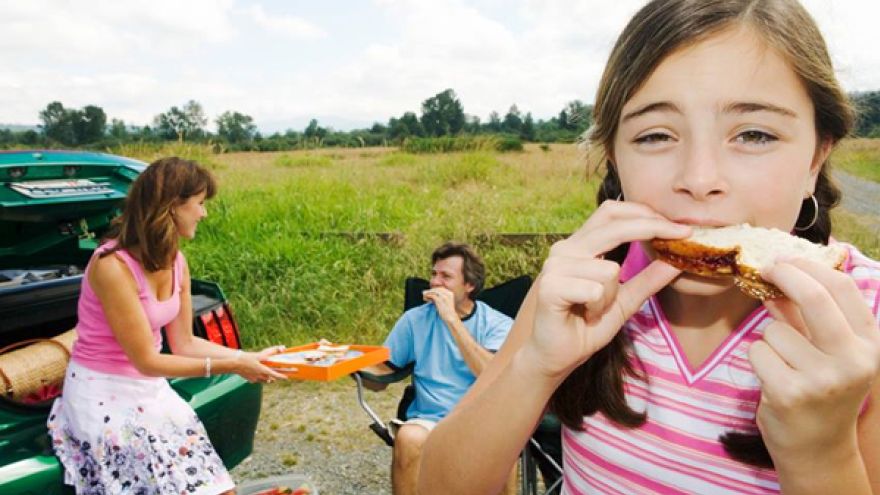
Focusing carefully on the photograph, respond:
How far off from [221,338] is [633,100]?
9.04 ft

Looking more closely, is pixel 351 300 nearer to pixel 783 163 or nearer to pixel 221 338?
pixel 221 338

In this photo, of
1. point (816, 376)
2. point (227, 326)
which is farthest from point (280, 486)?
point (816, 376)

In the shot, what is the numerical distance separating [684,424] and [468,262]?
2.95 meters

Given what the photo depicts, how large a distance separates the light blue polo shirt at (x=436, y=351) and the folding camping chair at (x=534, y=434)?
11 cm

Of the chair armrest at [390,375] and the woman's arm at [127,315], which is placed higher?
the woman's arm at [127,315]

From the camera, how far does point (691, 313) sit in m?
1.21

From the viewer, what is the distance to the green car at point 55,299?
2.36m

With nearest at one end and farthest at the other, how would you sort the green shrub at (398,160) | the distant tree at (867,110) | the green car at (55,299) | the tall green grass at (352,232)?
the distant tree at (867,110) → the green car at (55,299) → the tall green grass at (352,232) → the green shrub at (398,160)

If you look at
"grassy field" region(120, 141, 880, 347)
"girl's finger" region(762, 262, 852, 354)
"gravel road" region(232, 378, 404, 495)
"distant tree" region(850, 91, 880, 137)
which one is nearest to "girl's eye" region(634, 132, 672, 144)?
"girl's finger" region(762, 262, 852, 354)

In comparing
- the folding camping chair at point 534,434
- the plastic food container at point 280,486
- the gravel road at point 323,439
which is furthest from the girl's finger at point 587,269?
the gravel road at point 323,439

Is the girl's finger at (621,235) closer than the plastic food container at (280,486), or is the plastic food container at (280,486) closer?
the girl's finger at (621,235)

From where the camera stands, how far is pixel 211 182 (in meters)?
3.10

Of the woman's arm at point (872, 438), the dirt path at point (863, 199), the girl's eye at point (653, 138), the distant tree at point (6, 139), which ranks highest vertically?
the girl's eye at point (653, 138)

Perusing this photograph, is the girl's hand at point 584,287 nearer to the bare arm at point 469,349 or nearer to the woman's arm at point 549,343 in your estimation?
the woman's arm at point 549,343
